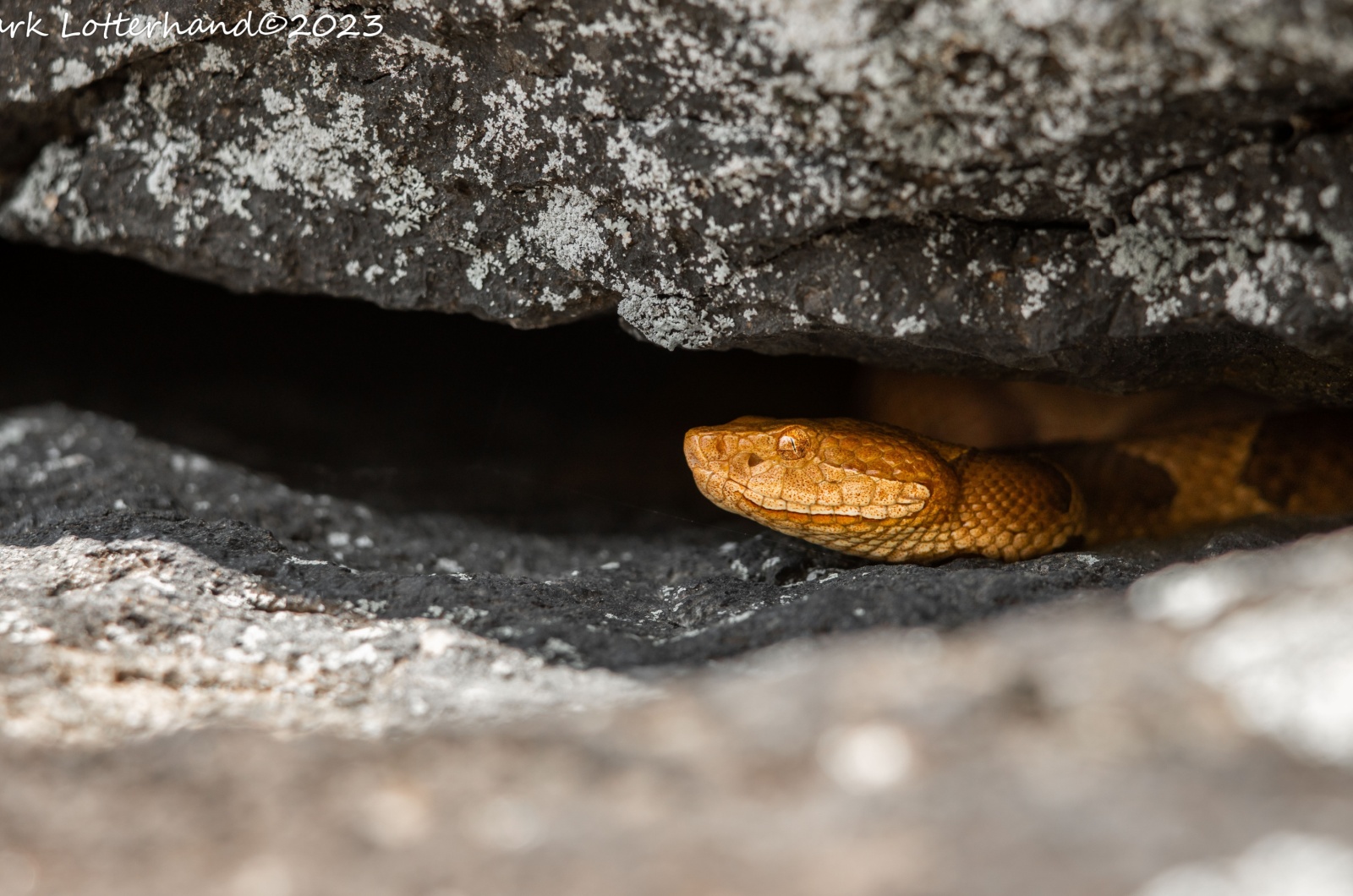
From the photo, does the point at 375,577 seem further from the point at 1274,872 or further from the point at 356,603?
the point at 1274,872

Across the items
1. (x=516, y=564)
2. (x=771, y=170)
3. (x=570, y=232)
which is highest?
(x=771, y=170)

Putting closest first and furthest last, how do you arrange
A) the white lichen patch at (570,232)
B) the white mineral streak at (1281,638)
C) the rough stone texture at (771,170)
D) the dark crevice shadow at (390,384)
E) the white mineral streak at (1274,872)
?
1. the white mineral streak at (1274,872)
2. the white mineral streak at (1281,638)
3. the rough stone texture at (771,170)
4. the white lichen patch at (570,232)
5. the dark crevice shadow at (390,384)

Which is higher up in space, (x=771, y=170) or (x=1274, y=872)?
(x=771, y=170)

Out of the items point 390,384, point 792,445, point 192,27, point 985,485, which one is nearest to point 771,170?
point 792,445

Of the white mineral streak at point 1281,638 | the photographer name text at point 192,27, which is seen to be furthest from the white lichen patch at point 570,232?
the white mineral streak at point 1281,638

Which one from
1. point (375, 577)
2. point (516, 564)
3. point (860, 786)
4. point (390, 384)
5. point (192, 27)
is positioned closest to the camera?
point (860, 786)

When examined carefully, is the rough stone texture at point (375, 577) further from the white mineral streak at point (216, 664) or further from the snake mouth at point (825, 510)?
the snake mouth at point (825, 510)

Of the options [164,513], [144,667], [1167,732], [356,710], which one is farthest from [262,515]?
[1167,732]
